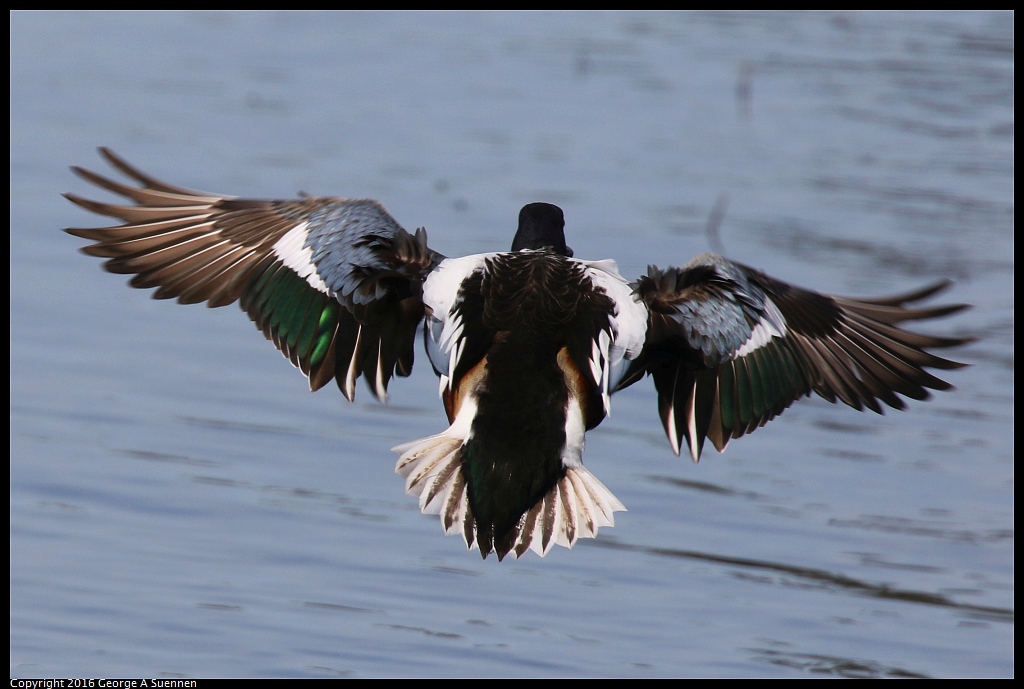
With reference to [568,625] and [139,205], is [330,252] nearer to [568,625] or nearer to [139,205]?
[139,205]

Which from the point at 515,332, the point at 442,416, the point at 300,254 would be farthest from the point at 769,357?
the point at 442,416

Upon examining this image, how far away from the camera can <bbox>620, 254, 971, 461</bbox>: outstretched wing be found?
5988mm

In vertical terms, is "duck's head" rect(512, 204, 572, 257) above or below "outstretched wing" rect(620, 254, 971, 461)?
above

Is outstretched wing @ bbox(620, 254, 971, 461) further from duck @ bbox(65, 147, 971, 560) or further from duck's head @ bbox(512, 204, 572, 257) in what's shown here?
duck's head @ bbox(512, 204, 572, 257)

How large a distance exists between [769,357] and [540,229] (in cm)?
104

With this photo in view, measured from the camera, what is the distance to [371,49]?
16.4 metres

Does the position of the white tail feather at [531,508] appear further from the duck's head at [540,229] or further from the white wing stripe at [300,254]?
the duck's head at [540,229]

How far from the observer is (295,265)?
245 inches

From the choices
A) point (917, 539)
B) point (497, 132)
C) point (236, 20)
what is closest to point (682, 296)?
point (917, 539)

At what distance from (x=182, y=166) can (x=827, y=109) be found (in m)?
6.47

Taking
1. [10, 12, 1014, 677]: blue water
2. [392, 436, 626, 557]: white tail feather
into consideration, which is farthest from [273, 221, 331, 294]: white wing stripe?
[10, 12, 1014, 677]: blue water

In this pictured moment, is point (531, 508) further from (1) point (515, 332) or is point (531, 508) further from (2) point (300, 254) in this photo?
(2) point (300, 254)

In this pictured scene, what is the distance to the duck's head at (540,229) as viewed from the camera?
253 inches

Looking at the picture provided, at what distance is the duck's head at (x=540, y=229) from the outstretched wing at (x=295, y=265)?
57 cm
